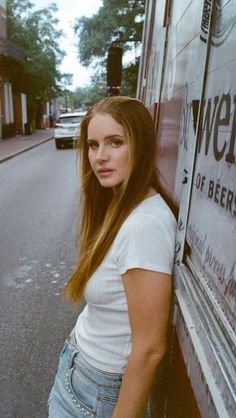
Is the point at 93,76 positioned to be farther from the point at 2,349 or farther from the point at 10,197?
the point at 2,349

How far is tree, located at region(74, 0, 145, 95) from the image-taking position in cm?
2161

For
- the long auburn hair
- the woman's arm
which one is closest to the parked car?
the long auburn hair

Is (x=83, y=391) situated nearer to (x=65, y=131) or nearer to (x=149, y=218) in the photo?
(x=149, y=218)

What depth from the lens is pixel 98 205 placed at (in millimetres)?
1690

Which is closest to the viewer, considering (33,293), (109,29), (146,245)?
(146,245)

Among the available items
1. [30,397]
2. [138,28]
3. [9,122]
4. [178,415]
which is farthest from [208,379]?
[9,122]

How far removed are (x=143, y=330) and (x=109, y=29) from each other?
2281cm

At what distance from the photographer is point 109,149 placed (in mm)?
1389

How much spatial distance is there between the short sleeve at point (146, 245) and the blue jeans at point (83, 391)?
1.42ft

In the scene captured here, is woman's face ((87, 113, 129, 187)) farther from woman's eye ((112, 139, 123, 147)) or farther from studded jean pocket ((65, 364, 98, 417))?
studded jean pocket ((65, 364, 98, 417))

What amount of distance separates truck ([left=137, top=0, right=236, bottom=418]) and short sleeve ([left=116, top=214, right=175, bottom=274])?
0.15 feet

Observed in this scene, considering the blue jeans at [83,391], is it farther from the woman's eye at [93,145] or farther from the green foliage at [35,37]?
the green foliage at [35,37]

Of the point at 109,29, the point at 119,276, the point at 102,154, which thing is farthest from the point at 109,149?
the point at 109,29

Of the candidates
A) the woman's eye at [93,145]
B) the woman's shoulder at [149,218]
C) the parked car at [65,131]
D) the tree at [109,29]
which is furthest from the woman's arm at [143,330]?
the tree at [109,29]
